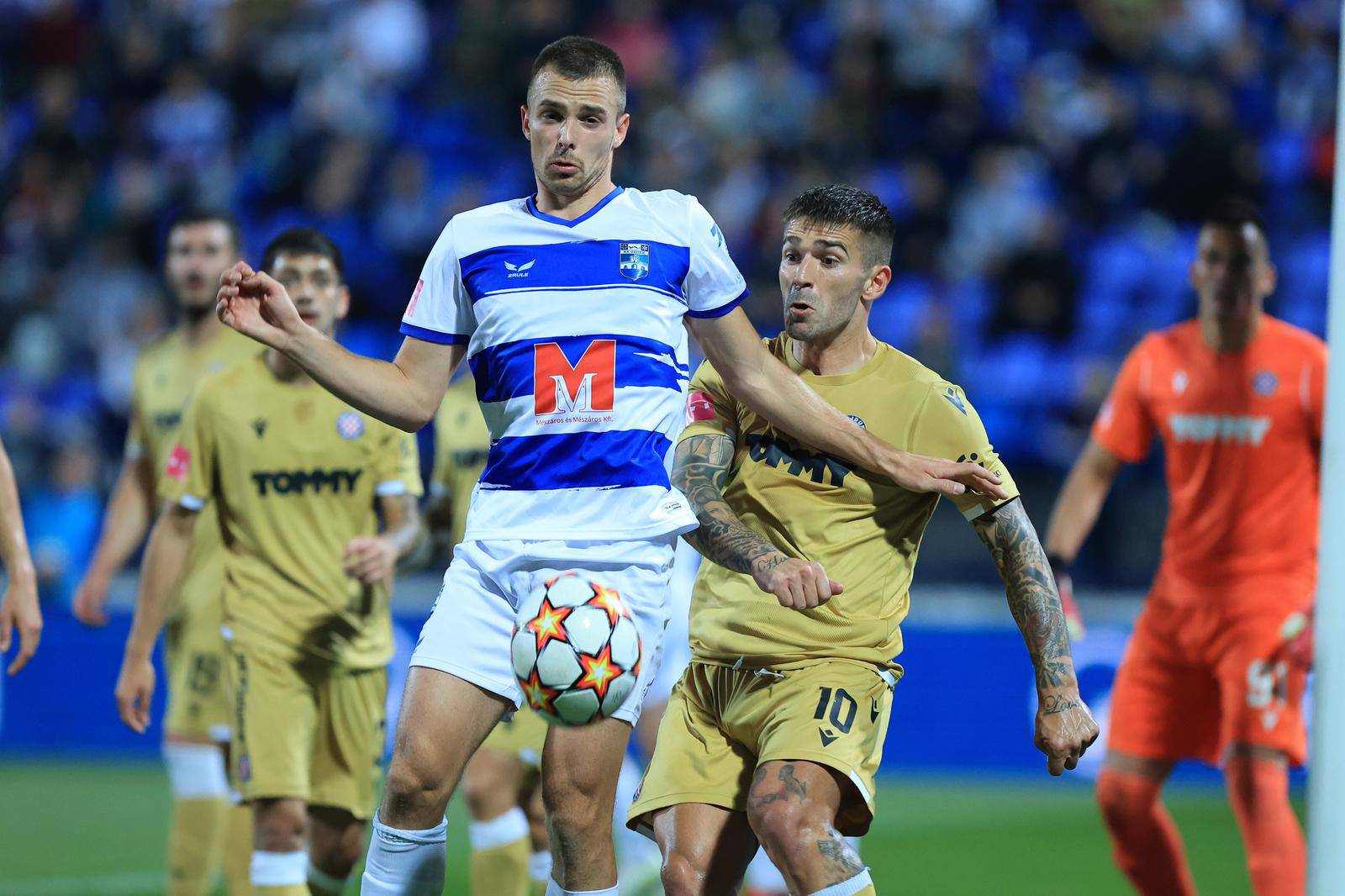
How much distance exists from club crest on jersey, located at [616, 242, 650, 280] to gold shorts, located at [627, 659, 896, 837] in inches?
41.5

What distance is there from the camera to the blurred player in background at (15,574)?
5070 millimetres

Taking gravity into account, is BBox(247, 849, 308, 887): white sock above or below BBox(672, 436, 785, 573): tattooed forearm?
below

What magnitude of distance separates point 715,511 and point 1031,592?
0.83 m

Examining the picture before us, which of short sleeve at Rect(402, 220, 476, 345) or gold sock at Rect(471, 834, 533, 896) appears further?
gold sock at Rect(471, 834, 533, 896)

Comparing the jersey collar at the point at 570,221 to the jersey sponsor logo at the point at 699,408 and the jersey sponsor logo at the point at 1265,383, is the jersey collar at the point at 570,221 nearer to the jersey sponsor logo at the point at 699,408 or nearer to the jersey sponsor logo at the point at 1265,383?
the jersey sponsor logo at the point at 699,408

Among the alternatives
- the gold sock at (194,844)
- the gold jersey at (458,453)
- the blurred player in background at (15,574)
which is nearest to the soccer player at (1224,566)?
the gold jersey at (458,453)

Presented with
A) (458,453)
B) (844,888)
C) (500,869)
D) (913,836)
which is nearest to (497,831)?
(500,869)

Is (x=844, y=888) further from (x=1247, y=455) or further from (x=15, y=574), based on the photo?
(x=1247, y=455)

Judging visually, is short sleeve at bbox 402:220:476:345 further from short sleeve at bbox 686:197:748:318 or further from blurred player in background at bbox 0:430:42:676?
blurred player in background at bbox 0:430:42:676

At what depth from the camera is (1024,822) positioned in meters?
9.40

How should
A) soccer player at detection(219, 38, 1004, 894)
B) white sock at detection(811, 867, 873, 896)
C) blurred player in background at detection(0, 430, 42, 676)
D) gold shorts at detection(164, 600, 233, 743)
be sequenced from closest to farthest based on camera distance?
white sock at detection(811, 867, 873, 896) < soccer player at detection(219, 38, 1004, 894) < blurred player in background at detection(0, 430, 42, 676) < gold shorts at detection(164, 600, 233, 743)

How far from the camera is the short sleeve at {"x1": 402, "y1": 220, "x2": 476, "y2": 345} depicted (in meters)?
4.32

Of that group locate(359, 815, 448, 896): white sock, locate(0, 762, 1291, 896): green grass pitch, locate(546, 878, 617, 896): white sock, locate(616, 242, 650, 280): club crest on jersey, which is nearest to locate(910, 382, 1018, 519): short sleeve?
locate(616, 242, 650, 280): club crest on jersey

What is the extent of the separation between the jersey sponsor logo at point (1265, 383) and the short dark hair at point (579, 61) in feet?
9.72
